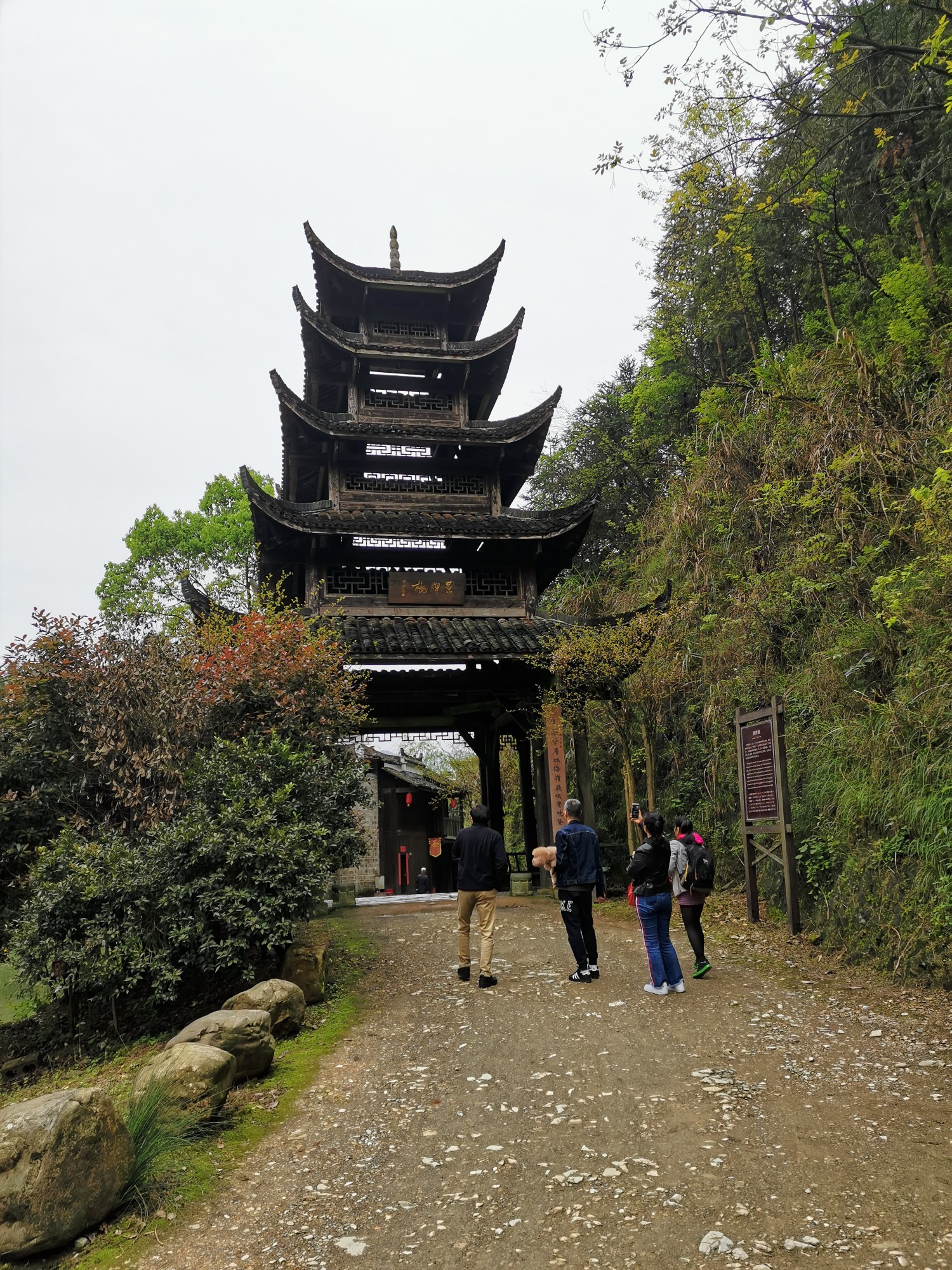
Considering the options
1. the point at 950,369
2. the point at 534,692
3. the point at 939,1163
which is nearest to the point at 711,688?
the point at 534,692

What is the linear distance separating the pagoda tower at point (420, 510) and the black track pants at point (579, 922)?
225 inches

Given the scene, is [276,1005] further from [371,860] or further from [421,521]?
[371,860]

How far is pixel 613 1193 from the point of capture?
163 inches

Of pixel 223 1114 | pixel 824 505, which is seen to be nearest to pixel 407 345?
pixel 824 505

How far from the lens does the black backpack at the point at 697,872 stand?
301 inches

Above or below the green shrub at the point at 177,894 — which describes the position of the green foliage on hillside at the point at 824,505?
above

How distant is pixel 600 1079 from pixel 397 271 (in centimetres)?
1538

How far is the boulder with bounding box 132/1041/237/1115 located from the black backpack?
4.23m

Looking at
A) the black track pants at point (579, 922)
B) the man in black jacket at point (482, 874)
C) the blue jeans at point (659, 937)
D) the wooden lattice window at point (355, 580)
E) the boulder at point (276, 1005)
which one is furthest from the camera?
the wooden lattice window at point (355, 580)

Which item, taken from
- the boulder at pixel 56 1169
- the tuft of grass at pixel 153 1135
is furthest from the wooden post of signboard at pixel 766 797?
the boulder at pixel 56 1169

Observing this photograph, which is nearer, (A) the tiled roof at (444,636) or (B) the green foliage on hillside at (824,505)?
(B) the green foliage on hillside at (824,505)

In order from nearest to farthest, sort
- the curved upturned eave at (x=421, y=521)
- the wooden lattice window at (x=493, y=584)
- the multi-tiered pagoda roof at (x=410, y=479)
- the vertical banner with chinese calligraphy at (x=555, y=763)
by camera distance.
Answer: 1. the vertical banner with chinese calligraphy at (x=555, y=763)
2. the curved upturned eave at (x=421, y=521)
3. the multi-tiered pagoda roof at (x=410, y=479)
4. the wooden lattice window at (x=493, y=584)

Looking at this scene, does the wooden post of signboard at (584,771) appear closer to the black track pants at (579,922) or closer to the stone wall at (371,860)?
the black track pants at (579,922)

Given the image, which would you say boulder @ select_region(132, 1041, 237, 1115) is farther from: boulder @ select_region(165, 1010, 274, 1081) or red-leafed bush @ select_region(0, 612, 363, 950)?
red-leafed bush @ select_region(0, 612, 363, 950)
